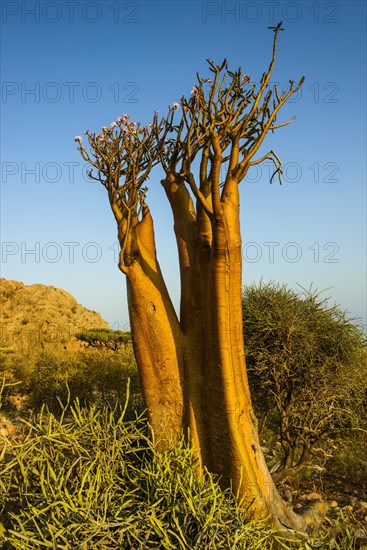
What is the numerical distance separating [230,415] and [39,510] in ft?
7.88

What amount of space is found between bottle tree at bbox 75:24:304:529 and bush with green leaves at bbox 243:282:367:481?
228cm

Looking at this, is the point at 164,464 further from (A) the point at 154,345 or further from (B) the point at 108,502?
(A) the point at 154,345

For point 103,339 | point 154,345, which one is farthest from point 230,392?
point 103,339

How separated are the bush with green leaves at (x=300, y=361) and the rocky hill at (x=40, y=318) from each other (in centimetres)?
1552

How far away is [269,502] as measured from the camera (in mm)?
5562

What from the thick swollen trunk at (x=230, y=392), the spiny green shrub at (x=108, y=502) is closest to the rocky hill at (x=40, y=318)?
the thick swollen trunk at (x=230, y=392)

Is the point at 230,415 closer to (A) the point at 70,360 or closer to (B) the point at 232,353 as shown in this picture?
(B) the point at 232,353

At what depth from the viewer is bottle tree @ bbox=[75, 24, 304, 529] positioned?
5.60 meters

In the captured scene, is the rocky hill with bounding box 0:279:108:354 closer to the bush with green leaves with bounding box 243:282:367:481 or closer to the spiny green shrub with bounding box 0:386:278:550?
the bush with green leaves with bounding box 243:282:367:481

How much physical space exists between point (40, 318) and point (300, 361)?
2024 cm

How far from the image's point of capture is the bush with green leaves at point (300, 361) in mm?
8211

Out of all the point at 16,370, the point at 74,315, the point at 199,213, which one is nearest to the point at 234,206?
the point at 199,213

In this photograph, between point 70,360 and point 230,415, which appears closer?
point 230,415

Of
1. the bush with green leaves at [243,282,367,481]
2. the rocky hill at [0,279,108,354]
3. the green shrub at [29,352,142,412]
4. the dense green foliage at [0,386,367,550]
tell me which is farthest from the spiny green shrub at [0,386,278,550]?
the rocky hill at [0,279,108,354]
